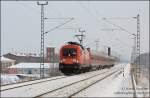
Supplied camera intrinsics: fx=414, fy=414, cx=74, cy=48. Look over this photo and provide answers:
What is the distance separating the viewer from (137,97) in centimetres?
1784

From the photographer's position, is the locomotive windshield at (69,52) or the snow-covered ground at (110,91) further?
the locomotive windshield at (69,52)

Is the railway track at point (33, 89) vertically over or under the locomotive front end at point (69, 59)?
under

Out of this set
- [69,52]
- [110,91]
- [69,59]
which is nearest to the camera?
[110,91]

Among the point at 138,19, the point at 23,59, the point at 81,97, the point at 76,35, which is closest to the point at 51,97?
the point at 81,97

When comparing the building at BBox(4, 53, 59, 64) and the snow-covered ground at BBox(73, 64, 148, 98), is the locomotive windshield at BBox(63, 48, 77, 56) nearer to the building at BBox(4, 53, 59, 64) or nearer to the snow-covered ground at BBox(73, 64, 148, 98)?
the snow-covered ground at BBox(73, 64, 148, 98)

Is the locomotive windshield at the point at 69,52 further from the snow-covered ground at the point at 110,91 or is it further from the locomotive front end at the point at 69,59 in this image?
the snow-covered ground at the point at 110,91

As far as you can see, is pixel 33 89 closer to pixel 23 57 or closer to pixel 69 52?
pixel 69 52

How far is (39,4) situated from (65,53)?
6.30 metres

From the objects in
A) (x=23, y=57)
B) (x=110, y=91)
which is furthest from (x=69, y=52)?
(x=23, y=57)

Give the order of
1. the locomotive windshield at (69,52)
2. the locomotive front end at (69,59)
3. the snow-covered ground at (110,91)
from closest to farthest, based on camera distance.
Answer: the snow-covered ground at (110,91) < the locomotive front end at (69,59) < the locomotive windshield at (69,52)

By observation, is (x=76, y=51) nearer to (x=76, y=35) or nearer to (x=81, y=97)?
(x=76, y=35)

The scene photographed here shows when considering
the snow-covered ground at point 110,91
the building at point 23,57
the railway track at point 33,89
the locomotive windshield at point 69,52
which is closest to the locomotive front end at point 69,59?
the locomotive windshield at point 69,52

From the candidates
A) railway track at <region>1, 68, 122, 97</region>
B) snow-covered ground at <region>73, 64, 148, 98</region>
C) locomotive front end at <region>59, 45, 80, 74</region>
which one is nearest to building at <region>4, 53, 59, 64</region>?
locomotive front end at <region>59, 45, 80, 74</region>

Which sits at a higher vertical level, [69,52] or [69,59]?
[69,52]
